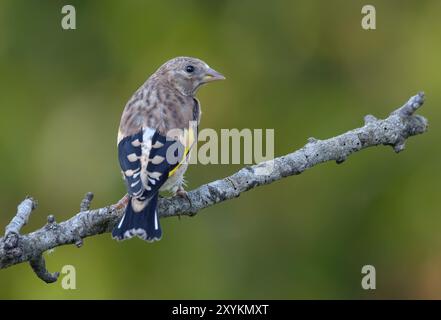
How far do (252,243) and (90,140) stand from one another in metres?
2.26

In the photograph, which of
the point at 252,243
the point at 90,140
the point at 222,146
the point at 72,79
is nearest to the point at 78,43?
the point at 72,79

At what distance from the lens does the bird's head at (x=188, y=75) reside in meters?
7.85

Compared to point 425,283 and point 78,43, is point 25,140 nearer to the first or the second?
point 78,43

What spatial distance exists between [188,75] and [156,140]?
1448 millimetres

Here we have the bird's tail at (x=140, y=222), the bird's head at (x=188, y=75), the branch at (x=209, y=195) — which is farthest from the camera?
the bird's head at (x=188, y=75)

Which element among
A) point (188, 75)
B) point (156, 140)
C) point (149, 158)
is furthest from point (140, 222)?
point (188, 75)

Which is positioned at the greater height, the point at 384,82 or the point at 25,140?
the point at 384,82

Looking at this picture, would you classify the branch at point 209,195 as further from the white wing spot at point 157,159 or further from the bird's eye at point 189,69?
the bird's eye at point 189,69

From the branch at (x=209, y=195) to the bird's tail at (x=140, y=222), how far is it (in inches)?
3.9

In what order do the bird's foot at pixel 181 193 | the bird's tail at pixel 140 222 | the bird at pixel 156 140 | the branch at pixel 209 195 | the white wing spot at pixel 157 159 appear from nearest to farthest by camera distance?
1. the branch at pixel 209 195
2. the bird's tail at pixel 140 222
3. the bird at pixel 156 140
4. the white wing spot at pixel 157 159
5. the bird's foot at pixel 181 193

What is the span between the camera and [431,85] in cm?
1015

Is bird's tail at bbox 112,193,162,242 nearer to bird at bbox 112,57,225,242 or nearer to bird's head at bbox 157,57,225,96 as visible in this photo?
bird at bbox 112,57,225,242

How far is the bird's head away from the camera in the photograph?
7.85 meters

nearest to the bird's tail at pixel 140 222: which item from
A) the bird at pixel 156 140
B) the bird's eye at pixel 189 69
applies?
the bird at pixel 156 140
